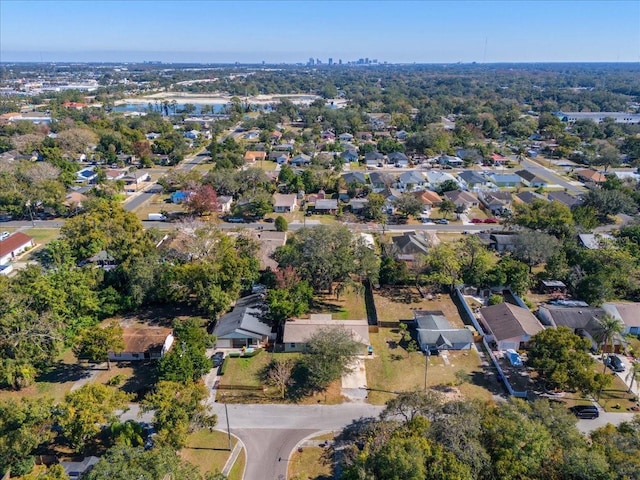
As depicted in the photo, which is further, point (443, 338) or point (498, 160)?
point (498, 160)

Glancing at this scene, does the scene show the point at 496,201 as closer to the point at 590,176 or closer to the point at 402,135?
the point at 590,176

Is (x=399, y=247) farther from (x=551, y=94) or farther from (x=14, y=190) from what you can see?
(x=551, y=94)

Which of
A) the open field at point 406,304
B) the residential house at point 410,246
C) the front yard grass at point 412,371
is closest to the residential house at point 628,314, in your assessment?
the open field at point 406,304

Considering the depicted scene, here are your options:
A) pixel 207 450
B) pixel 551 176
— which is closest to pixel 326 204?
pixel 207 450

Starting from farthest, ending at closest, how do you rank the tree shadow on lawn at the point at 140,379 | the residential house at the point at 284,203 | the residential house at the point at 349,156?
the residential house at the point at 349,156, the residential house at the point at 284,203, the tree shadow on lawn at the point at 140,379

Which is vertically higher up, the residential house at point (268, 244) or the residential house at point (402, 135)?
the residential house at point (402, 135)

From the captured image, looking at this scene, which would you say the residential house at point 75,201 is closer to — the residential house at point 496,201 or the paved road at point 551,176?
the residential house at point 496,201

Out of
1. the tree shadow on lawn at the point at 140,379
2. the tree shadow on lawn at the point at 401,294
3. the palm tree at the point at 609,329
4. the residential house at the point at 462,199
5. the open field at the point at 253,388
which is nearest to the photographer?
the open field at the point at 253,388
